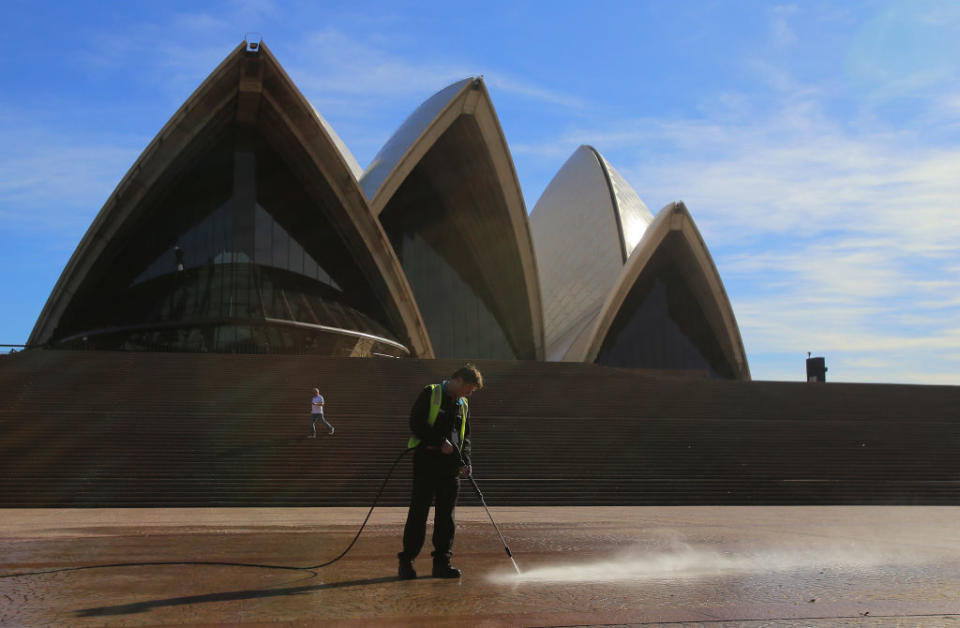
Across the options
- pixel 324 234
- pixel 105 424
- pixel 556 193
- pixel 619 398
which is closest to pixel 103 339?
pixel 324 234

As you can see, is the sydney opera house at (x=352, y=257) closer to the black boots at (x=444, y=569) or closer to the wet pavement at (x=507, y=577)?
the wet pavement at (x=507, y=577)

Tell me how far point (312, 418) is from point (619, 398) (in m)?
5.90

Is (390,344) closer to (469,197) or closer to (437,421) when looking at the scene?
(469,197)

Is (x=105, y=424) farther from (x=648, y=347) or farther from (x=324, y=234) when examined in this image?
(x=648, y=347)

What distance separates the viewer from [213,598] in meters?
3.80

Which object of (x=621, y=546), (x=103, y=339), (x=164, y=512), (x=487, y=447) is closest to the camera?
(x=621, y=546)

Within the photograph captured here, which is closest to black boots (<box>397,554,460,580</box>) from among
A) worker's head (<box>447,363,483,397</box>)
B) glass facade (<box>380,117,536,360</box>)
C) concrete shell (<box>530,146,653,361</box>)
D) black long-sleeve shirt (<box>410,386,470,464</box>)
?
black long-sleeve shirt (<box>410,386,470,464</box>)

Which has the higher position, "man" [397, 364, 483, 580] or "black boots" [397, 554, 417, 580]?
"man" [397, 364, 483, 580]

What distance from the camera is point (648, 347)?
32.7m

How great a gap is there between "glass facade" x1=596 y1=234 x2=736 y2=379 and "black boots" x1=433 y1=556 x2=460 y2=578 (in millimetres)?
27277

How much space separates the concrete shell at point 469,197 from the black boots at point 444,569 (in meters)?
23.1

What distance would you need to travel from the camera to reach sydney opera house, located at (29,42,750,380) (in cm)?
2484

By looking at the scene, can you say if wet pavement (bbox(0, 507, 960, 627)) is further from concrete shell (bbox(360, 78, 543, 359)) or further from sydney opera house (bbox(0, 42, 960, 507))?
concrete shell (bbox(360, 78, 543, 359))

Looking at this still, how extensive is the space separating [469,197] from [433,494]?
26.5 meters
